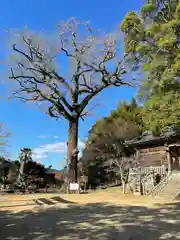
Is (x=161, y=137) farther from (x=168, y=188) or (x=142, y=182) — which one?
(x=168, y=188)

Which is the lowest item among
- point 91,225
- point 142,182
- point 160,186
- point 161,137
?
point 91,225

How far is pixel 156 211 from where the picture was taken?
1098cm

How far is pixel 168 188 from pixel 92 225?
970 cm

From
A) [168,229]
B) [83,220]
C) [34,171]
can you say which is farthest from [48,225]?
[34,171]

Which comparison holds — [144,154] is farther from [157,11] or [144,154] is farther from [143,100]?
[157,11]

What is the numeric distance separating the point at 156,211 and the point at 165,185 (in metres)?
7.23

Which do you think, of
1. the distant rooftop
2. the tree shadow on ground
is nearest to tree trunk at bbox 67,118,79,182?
the distant rooftop

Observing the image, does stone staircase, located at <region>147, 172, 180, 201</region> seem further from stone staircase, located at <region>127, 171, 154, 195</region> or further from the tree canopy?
the tree canopy

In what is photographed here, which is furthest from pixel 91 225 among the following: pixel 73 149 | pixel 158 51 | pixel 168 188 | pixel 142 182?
pixel 73 149

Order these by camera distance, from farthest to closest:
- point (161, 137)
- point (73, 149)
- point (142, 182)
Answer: point (73, 149) < point (161, 137) < point (142, 182)

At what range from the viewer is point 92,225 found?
28.1 feet

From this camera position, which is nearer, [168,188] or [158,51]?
[158,51]

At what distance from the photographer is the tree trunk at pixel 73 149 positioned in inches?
935

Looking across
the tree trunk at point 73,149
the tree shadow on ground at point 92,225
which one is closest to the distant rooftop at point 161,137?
the tree trunk at point 73,149
